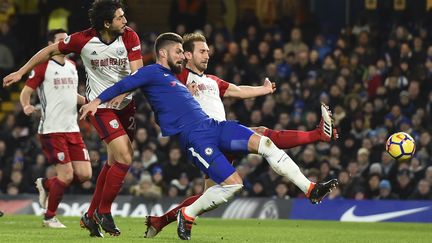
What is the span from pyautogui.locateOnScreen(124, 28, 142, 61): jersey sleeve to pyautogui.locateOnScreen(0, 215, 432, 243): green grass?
1.95 metres

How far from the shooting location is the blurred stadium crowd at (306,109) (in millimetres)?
20609

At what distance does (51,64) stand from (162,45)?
3859 millimetres

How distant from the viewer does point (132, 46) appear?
12328 millimetres

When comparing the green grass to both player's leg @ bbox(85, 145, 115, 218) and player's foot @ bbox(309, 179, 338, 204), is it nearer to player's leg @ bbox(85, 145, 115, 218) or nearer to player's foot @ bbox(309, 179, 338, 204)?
player's leg @ bbox(85, 145, 115, 218)

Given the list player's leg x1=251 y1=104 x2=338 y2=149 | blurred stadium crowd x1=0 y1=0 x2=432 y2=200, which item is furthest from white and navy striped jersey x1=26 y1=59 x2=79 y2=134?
blurred stadium crowd x1=0 y1=0 x2=432 y2=200

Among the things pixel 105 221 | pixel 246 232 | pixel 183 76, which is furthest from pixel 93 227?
pixel 246 232

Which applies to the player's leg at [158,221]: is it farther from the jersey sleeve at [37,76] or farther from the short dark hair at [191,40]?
the jersey sleeve at [37,76]

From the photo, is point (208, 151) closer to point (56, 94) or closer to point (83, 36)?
point (83, 36)

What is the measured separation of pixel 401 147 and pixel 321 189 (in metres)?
3.10

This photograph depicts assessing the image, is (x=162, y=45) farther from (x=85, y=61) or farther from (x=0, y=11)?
(x=0, y=11)

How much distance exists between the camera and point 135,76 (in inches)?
444

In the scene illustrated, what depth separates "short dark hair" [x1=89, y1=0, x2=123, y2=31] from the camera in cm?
1212

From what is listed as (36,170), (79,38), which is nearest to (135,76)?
(79,38)

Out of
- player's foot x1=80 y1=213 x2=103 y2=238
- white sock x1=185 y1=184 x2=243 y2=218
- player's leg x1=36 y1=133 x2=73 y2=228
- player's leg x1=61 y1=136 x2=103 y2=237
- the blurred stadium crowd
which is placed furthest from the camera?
the blurred stadium crowd
